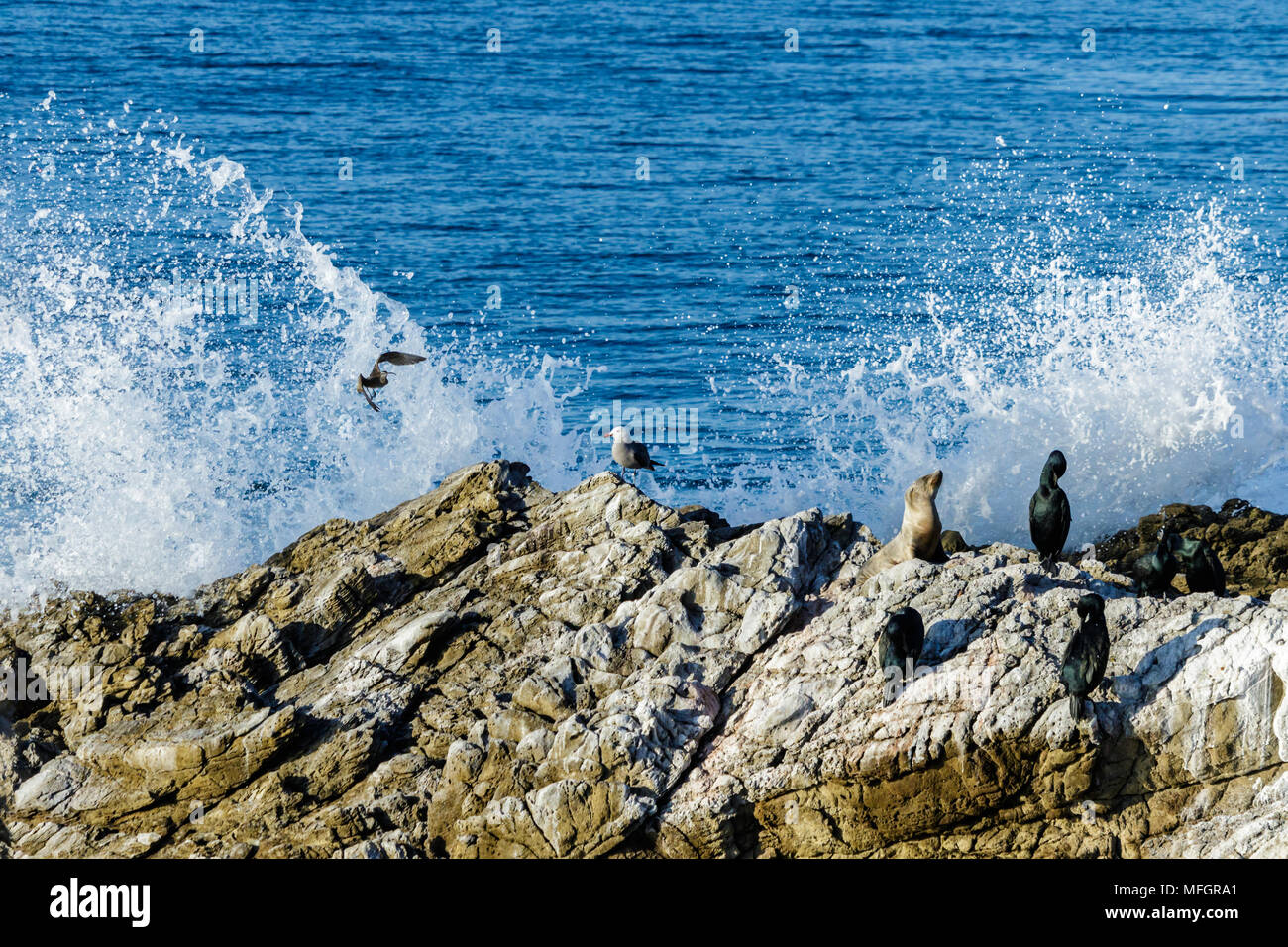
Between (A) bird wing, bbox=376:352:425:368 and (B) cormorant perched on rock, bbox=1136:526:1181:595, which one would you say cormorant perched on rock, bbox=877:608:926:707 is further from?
(A) bird wing, bbox=376:352:425:368

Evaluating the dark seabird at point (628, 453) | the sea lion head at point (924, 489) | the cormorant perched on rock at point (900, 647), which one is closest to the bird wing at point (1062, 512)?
the sea lion head at point (924, 489)

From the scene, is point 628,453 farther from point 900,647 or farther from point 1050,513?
point 900,647

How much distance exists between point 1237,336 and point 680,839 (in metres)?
21.0

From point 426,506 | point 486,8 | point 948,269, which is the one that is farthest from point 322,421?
point 486,8

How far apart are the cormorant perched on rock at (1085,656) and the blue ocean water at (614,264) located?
9865mm

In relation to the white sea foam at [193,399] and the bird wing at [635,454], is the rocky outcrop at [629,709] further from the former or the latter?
the white sea foam at [193,399]

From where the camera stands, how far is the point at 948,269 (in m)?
34.6

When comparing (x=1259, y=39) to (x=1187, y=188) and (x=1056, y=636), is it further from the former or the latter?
(x=1056, y=636)

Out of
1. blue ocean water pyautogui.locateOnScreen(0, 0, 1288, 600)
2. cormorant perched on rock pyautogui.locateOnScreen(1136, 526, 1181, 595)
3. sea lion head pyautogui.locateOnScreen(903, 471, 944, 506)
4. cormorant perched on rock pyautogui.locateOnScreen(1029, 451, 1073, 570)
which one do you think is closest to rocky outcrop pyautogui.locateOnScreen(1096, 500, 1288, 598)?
blue ocean water pyautogui.locateOnScreen(0, 0, 1288, 600)

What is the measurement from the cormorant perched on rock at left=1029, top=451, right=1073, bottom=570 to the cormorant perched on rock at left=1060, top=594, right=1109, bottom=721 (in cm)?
201

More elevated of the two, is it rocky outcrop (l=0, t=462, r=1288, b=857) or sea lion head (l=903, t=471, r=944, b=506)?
sea lion head (l=903, t=471, r=944, b=506)

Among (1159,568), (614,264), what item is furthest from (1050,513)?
(614,264)

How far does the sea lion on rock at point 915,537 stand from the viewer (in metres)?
13.9

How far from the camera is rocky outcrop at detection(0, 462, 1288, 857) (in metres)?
12.0
